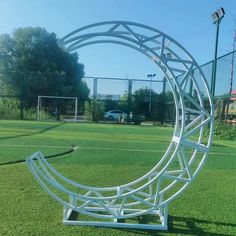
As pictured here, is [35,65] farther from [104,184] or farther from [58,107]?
[104,184]

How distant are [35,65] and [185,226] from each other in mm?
43115

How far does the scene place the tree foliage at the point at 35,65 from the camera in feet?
136

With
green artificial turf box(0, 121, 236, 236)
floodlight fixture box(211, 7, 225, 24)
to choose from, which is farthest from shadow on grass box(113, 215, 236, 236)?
floodlight fixture box(211, 7, 225, 24)

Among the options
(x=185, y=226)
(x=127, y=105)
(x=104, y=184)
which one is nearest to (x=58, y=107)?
(x=127, y=105)

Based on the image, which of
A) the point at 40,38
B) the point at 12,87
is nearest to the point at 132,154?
the point at 12,87

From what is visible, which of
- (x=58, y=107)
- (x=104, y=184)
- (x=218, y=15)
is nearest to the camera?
(x=104, y=184)

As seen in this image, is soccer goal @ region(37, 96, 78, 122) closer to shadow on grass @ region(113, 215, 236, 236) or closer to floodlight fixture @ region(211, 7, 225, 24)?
floodlight fixture @ region(211, 7, 225, 24)

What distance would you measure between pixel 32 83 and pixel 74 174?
3543 centimetres

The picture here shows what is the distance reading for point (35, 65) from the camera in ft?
149

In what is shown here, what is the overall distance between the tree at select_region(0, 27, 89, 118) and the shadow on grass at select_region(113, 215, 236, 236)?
121 ft

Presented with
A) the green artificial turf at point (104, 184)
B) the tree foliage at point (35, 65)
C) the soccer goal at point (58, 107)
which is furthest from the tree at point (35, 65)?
the green artificial turf at point (104, 184)

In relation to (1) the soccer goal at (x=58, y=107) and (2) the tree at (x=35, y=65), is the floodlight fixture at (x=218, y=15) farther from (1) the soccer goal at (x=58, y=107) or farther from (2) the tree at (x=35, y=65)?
(2) the tree at (x=35, y=65)

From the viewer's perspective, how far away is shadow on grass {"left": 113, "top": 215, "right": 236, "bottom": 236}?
394cm

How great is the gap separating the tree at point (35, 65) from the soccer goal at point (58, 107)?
6.08 meters
